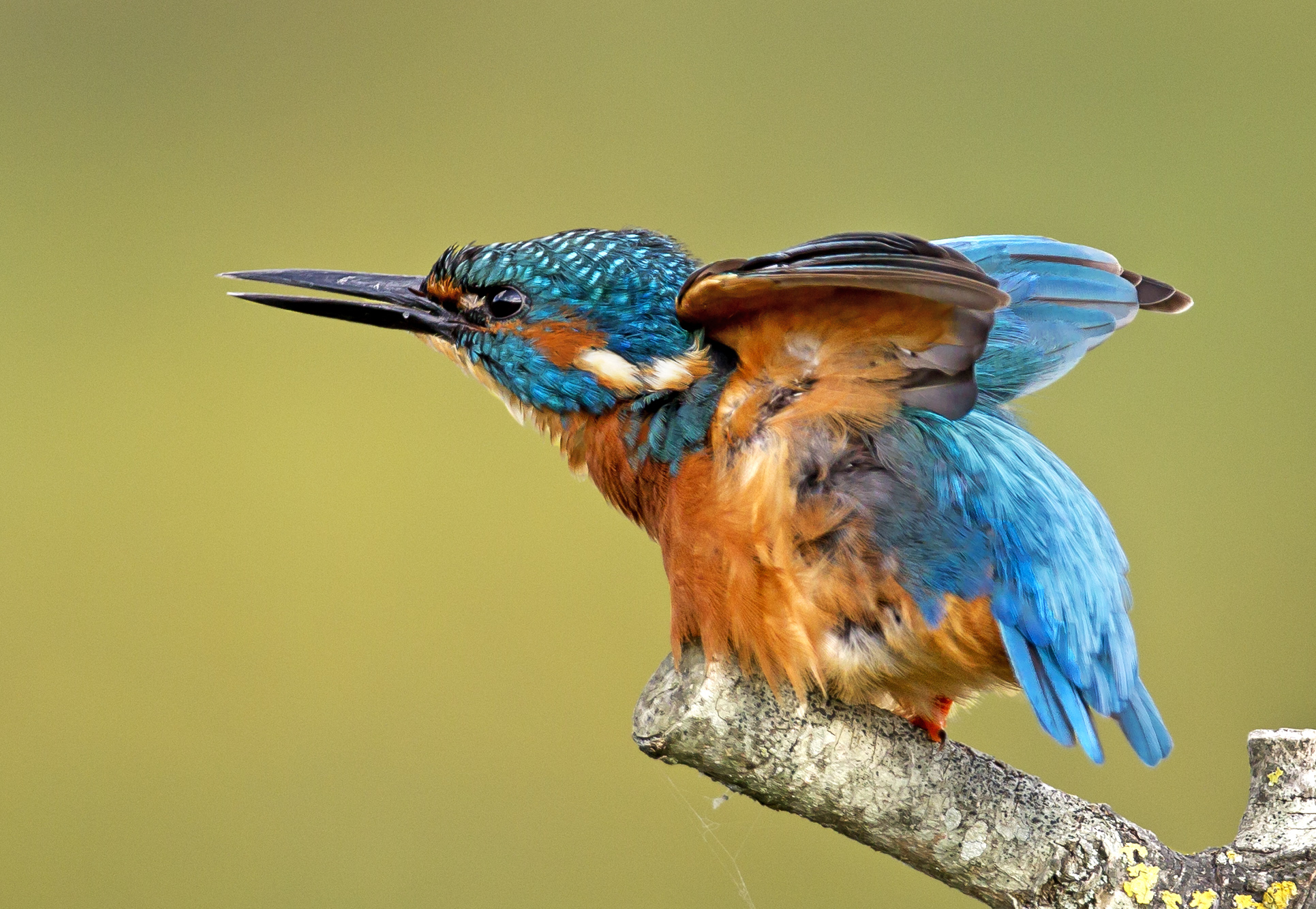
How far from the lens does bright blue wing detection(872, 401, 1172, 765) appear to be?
886mm

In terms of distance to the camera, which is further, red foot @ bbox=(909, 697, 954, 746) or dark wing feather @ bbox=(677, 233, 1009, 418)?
red foot @ bbox=(909, 697, 954, 746)

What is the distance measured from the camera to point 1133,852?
87 centimetres

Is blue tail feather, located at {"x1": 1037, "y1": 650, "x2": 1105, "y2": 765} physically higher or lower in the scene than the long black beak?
lower

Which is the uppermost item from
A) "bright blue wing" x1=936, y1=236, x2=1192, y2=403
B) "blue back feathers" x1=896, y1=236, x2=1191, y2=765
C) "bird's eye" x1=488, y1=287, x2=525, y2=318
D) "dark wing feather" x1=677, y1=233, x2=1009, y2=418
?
"bird's eye" x1=488, y1=287, x2=525, y2=318

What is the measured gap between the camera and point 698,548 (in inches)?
39.6

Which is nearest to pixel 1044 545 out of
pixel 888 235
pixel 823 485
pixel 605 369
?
pixel 823 485

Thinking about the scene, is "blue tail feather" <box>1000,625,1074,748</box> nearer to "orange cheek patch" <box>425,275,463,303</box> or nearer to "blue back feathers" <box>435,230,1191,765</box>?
"blue back feathers" <box>435,230,1191,765</box>

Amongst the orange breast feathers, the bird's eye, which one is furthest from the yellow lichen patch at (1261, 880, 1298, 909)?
the bird's eye

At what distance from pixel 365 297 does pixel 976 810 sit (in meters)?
0.78

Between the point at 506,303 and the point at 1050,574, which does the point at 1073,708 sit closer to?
the point at 1050,574

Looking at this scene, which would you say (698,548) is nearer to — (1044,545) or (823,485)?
(823,485)

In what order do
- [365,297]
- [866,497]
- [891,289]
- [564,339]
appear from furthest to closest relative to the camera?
1. [365,297]
2. [564,339]
3. [866,497]
4. [891,289]

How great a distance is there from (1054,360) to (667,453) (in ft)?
1.39

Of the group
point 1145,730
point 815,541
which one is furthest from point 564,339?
point 1145,730
